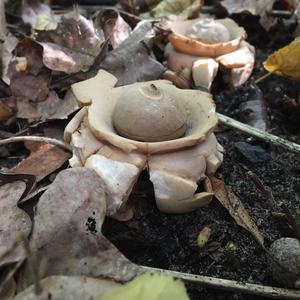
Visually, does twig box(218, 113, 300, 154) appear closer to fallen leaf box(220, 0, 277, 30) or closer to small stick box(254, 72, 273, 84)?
small stick box(254, 72, 273, 84)

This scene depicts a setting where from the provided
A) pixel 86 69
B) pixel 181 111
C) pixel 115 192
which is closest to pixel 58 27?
pixel 86 69

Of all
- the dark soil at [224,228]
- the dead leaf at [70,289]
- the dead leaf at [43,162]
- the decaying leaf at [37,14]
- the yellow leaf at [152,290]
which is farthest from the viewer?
the decaying leaf at [37,14]

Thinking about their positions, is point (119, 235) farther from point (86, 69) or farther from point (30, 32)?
point (30, 32)

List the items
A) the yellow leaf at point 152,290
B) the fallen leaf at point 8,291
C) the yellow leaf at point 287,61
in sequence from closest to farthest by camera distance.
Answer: the yellow leaf at point 152,290, the fallen leaf at point 8,291, the yellow leaf at point 287,61

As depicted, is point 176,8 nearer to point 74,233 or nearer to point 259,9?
point 259,9

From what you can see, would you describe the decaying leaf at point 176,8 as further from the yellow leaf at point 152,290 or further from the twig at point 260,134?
the yellow leaf at point 152,290

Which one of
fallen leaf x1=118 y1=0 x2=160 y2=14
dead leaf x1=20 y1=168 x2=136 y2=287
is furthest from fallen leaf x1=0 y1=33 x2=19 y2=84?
dead leaf x1=20 y1=168 x2=136 y2=287

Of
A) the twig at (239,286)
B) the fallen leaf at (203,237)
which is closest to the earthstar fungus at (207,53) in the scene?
the fallen leaf at (203,237)
